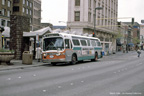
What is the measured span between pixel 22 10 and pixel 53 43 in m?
53.3

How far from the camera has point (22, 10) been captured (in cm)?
6819

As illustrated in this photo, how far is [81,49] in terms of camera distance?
69.3 ft

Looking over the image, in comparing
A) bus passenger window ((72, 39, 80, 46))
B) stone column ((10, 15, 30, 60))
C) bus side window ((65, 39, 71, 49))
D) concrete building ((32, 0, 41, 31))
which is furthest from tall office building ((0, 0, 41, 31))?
bus side window ((65, 39, 71, 49))

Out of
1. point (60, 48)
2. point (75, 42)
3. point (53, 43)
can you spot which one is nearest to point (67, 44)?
point (60, 48)

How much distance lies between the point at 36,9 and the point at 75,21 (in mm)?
41340

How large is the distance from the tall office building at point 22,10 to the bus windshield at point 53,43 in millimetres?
39978

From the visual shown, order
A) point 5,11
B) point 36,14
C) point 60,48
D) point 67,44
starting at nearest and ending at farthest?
1. point 60,48
2. point 67,44
3. point 5,11
4. point 36,14

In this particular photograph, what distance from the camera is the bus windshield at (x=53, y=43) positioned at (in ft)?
58.6

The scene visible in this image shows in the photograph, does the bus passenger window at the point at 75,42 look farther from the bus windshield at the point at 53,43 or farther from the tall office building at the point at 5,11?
the tall office building at the point at 5,11

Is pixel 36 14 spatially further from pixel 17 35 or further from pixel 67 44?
pixel 67 44

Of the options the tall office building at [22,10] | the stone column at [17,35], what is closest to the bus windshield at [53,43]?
the stone column at [17,35]

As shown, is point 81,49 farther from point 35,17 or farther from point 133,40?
point 133,40

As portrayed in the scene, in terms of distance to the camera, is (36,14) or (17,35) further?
(36,14)

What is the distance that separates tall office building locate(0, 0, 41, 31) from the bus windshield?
39978 millimetres
